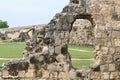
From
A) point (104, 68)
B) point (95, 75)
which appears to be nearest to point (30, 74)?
point (95, 75)

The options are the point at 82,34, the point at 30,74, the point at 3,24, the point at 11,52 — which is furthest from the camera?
the point at 3,24

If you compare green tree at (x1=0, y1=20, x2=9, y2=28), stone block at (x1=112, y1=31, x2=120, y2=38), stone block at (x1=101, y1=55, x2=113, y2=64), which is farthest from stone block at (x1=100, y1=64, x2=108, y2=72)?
green tree at (x1=0, y1=20, x2=9, y2=28)

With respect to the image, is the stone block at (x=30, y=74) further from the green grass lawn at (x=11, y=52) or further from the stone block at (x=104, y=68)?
the green grass lawn at (x=11, y=52)

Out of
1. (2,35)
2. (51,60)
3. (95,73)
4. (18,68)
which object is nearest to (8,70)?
(18,68)

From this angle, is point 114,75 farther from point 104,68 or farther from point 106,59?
point 106,59

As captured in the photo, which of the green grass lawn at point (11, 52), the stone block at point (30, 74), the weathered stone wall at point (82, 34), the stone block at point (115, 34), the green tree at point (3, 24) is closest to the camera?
the stone block at point (30, 74)

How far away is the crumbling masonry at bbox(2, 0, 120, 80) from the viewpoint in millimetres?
13938

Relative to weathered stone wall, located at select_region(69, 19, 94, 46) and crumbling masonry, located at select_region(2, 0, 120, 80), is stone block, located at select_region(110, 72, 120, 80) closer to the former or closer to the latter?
crumbling masonry, located at select_region(2, 0, 120, 80)

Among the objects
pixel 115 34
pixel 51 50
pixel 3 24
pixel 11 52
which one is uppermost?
pixel 115 34

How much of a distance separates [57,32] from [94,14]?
1.23 m

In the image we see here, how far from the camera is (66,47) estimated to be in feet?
45.9

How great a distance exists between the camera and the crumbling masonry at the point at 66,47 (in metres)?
13.9

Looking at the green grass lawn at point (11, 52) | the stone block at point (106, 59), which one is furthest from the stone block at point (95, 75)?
the green grass lawn at point (11, 52)

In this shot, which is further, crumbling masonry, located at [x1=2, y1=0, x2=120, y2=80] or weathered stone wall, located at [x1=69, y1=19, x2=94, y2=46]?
Result: weathered stone wall, located at [x1=69, y1=19, x2=94, y2=46]
